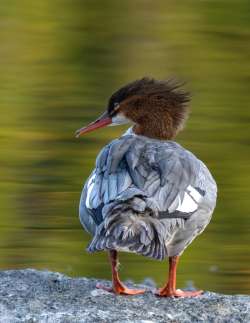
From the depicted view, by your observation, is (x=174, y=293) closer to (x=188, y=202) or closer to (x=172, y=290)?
(x=172, y=290)

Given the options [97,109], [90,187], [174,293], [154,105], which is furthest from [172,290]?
[97,109]

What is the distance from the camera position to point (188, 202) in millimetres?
6133

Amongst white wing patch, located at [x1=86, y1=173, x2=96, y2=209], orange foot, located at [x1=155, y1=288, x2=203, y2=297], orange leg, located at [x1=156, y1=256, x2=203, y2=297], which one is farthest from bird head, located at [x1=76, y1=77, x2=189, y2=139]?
orange foot, located at [x1=155, y1=288, x2=203, y2=297]

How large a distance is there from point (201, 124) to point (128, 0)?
3.37m

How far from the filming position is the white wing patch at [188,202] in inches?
237

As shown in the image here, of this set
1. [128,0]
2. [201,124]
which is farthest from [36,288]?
[128,0]

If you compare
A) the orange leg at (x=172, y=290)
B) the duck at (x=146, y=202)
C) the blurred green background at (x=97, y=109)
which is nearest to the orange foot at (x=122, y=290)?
Answer: the duck at (x=146, y=202)

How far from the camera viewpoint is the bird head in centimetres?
729

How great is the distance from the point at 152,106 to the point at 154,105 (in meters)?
0.02

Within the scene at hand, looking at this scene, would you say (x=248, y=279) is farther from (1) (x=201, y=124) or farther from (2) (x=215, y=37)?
(2) (x=215, y=37)

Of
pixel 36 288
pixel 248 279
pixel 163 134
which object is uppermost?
pixel 163 134

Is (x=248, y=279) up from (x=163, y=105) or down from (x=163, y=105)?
down

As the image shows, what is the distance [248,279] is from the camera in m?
8.77

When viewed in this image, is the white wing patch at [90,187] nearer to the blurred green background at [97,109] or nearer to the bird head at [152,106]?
the bird head at [152,106]
